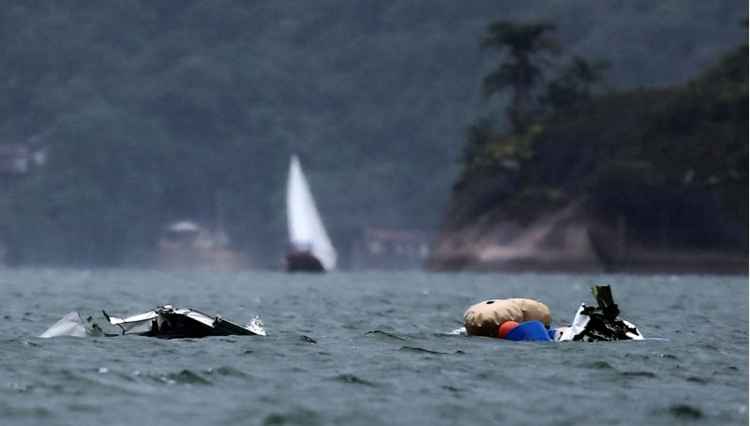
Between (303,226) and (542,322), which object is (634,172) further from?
(542,322)

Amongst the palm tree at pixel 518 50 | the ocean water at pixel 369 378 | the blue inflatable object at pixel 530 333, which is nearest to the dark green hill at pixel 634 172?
the palm tree at pixel 518 50

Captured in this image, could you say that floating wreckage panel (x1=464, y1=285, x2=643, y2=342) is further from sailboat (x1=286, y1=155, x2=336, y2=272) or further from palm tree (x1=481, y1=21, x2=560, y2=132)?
palm tree (x1=481, y1=21, x2=560, y2=132)

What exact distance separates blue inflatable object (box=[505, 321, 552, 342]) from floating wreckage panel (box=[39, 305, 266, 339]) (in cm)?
536

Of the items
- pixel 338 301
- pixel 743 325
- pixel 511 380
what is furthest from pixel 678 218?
pixel 511 380

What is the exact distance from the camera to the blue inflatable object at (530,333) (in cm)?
3653

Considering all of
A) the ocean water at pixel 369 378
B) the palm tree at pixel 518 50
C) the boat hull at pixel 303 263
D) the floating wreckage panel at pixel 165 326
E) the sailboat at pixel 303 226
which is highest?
the palm tree at pixel 518 50

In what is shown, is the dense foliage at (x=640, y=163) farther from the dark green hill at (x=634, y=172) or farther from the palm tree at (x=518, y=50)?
the palm tree at (x=518, y=50)

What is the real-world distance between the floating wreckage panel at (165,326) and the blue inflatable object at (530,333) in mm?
5363

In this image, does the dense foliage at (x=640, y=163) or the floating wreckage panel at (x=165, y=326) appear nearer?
the floating wreckage panel at (x=165, y=326)

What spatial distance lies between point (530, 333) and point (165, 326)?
721 centimetres

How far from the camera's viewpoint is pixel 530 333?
3666 cm

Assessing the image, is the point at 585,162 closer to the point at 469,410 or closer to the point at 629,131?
the point at 629,131

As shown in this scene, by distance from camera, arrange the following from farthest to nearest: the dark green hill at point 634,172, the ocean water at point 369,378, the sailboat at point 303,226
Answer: the sailboat at point 303,226 → the dark green hill at point 634,172 → the ocean water at point 369,378

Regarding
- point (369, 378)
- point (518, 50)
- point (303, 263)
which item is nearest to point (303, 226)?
point (303, 263)
